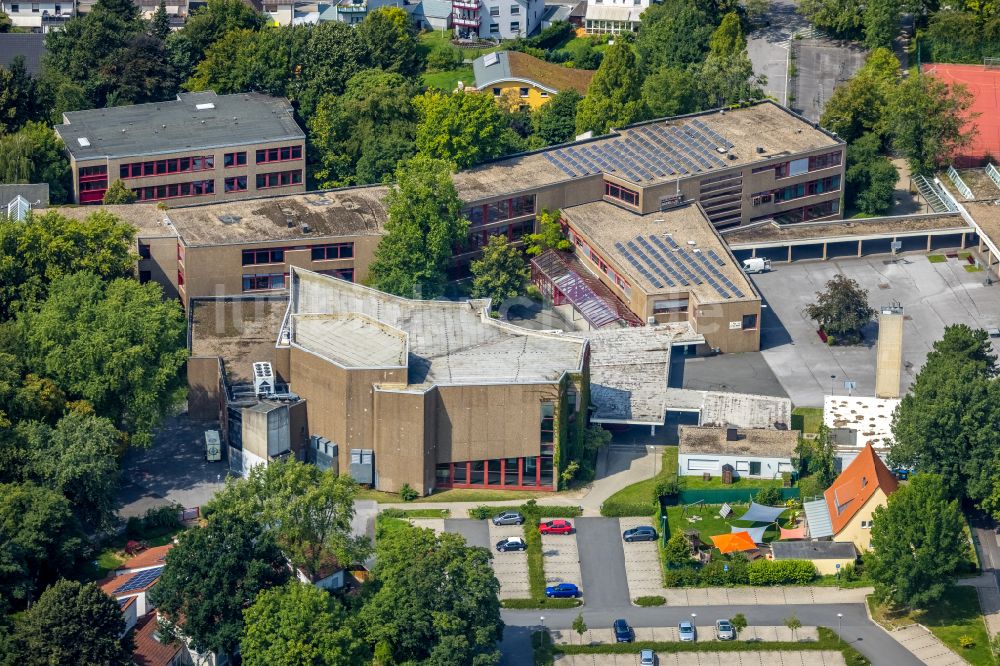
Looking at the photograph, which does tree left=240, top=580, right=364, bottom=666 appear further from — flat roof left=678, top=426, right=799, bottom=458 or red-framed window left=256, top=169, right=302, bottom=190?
red-framed window left=256, top=169, right=302, bottom=190

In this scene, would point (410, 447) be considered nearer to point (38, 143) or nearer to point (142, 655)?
point (142, 655)

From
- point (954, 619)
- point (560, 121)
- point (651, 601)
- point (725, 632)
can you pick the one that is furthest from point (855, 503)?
point (560, 121)

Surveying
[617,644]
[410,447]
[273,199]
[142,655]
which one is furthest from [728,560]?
[273,199]

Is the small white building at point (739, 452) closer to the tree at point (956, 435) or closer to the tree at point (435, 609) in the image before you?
the tree at point (956, 435)

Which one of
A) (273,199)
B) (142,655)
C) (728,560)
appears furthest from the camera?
(273,199)

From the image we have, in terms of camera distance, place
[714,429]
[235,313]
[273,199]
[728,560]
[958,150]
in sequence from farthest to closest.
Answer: [958,150], [273,199], [235,313], [714,429], [728,560]

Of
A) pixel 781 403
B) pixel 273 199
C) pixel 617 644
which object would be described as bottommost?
pixel 617 644

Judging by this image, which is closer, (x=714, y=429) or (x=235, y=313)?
(x=714, y=429)

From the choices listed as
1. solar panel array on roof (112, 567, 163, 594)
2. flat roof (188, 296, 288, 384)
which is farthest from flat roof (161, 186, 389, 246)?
solar panel array on roof (112, 567, 163, 594)
